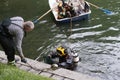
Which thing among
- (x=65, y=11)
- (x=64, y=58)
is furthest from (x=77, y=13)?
(x=64, y=58)

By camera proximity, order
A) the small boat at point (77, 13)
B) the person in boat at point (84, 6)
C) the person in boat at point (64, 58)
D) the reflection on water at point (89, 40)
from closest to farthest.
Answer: the person in boat at point (64, 58)
the reflection on water at point (89, 40)
the small boat at point (77, 13)
the person in boat at point (84, 6)

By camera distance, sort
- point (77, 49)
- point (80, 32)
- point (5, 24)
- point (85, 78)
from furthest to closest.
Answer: point (80, 32) < point (77, 49) < point (85, 78) < point (5, 24)

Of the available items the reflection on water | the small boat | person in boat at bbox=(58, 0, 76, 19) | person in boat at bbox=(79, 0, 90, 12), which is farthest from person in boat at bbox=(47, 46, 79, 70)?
A: person in boat at bbox=(79, 0, 90, 12)

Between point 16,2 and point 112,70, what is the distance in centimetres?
1391

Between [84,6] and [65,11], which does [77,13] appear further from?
[84,6]

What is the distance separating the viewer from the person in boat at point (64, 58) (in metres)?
13.5

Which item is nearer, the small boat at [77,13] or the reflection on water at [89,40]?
the reflection on water at [89,40]

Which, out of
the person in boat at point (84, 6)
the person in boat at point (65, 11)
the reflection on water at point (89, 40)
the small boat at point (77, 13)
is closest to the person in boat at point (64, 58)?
the reflection on water at point (89, 40)

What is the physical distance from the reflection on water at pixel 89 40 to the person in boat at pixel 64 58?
0.43 meters

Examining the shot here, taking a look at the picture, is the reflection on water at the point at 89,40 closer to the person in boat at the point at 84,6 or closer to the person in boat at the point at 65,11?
the person in boat at the point at 65,11

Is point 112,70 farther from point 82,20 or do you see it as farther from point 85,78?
point 82,20

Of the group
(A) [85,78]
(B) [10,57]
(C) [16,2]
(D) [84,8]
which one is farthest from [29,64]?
(C) [16,2]

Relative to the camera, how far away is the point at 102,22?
19578 millimetres

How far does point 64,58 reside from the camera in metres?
13.7
